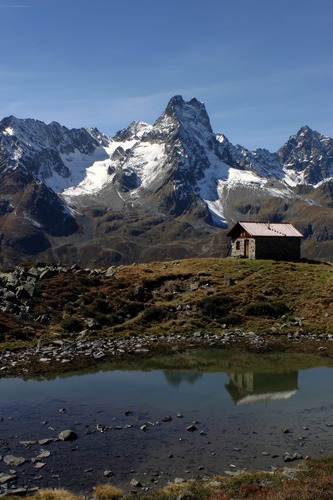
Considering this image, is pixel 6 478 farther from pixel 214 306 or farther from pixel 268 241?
pixel 268 241

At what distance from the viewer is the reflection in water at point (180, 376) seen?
41469 mm

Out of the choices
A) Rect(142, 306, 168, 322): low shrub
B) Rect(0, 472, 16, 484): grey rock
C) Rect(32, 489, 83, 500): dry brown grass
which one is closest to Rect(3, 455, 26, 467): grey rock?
Rect(0, 472, 16, 484): grey rock

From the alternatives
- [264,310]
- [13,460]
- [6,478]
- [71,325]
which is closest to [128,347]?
[71,325]

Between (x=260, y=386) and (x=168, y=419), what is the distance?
1105 centimetres

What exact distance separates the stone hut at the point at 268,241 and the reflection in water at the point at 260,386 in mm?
38316

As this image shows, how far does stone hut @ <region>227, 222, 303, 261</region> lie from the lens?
80438mm

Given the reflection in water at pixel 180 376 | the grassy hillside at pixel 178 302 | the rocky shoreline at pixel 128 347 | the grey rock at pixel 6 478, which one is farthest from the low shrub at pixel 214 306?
the grey rock at pixel 6 478

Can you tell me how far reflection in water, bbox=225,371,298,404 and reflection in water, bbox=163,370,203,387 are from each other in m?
Result: 2.77

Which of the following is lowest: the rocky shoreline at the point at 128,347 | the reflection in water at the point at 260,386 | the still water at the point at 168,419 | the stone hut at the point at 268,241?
the reflection in water at the point at 260,386

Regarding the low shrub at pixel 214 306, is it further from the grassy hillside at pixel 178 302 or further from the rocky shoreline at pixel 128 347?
the rocky shoreline at pixel 128 347

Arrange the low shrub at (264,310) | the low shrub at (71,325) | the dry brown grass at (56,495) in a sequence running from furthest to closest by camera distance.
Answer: the low shrub at (264,310), the low shrub at (71,325), the dry brown grass at (56,495)

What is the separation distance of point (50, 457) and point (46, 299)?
37.9m

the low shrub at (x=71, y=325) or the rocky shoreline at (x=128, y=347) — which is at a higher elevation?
the low shrub at (x=71, y=325)

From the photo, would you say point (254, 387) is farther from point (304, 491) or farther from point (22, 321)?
point (22, 321)
